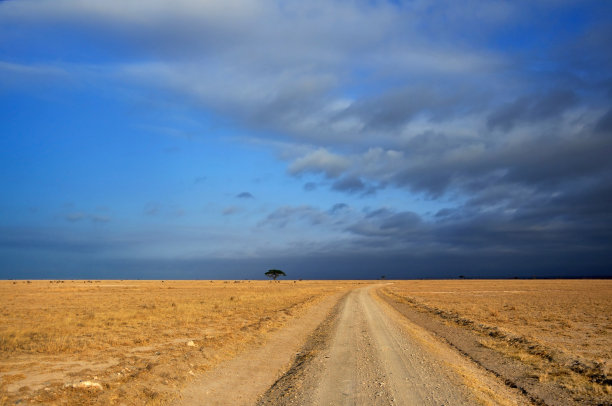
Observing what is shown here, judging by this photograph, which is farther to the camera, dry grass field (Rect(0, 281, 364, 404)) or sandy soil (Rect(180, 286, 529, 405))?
dry grass field (Rect(0, 281, 364, 404))

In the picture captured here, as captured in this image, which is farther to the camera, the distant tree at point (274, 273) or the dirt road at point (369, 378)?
the distant tree at point (274, 273)

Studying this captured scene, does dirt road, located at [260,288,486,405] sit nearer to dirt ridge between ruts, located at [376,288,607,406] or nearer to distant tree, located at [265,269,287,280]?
dirt ridge between ruts, located at [376,288,607,406]

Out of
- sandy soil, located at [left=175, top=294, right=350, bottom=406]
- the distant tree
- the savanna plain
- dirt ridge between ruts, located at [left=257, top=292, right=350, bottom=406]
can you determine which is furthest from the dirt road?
the distant tree

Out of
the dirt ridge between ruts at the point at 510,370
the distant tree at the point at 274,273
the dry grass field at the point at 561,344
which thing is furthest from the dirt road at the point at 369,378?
the distant tree at the point at 274,273

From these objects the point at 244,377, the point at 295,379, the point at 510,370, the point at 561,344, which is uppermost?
the point at 295,379

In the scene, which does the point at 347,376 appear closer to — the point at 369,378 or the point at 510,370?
the point at 369,378

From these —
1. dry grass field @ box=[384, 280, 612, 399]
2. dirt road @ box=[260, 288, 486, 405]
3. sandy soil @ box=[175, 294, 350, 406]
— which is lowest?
dry grass field @ box=[384, 280, 612, 399]

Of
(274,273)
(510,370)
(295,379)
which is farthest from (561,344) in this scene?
(274,273)

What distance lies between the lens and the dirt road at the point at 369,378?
9.78 meters

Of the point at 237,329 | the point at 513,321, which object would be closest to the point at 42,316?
the point at 237,329

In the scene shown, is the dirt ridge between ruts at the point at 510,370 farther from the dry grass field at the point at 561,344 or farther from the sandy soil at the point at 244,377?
the sandy soil at the point at 244,377

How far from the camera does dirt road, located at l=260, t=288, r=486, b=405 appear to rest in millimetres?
9781

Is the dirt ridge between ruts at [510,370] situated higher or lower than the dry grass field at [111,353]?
lower

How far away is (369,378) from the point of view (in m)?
11.7
